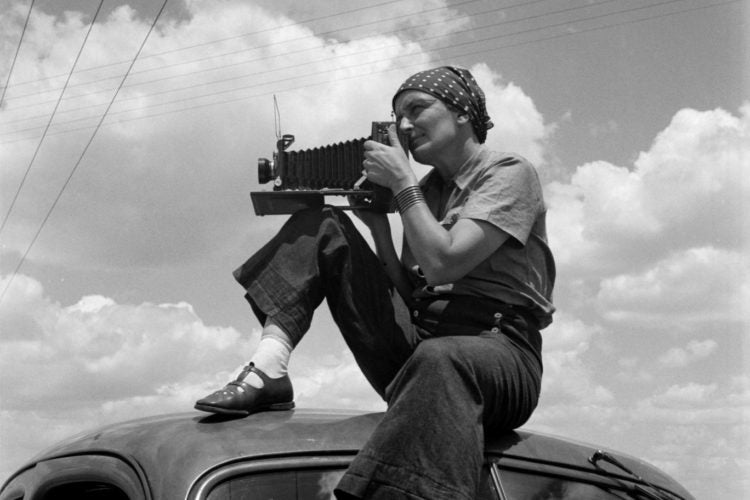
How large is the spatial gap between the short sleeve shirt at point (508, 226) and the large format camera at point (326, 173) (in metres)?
0.27

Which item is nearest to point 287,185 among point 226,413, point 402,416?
point 226,413

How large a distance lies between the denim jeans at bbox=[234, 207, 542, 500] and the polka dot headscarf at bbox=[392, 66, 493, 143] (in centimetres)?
60

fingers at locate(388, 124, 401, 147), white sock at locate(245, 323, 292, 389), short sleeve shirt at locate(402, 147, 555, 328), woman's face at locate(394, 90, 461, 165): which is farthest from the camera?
woman's face at locate(394, 90, 461, 165)

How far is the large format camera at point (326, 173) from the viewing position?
138 inches

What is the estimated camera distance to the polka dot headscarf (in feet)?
11.8

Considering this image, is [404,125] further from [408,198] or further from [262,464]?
[262,464]

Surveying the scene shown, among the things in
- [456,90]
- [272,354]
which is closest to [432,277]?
[272,354]

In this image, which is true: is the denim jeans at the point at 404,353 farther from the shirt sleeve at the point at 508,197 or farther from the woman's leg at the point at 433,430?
the shirt sleeve at the point at 508,197

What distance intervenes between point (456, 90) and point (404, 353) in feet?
3.18

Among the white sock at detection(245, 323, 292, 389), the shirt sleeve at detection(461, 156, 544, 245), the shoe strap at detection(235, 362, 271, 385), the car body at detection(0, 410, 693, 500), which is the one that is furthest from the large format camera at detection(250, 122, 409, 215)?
the car body at detection(0, 410, 693, 500)

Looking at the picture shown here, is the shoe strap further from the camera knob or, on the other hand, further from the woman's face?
the woman's face

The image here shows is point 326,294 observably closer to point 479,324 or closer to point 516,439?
point 479,324

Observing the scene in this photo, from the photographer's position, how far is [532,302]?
3332mm

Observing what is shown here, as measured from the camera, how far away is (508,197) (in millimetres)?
3307
